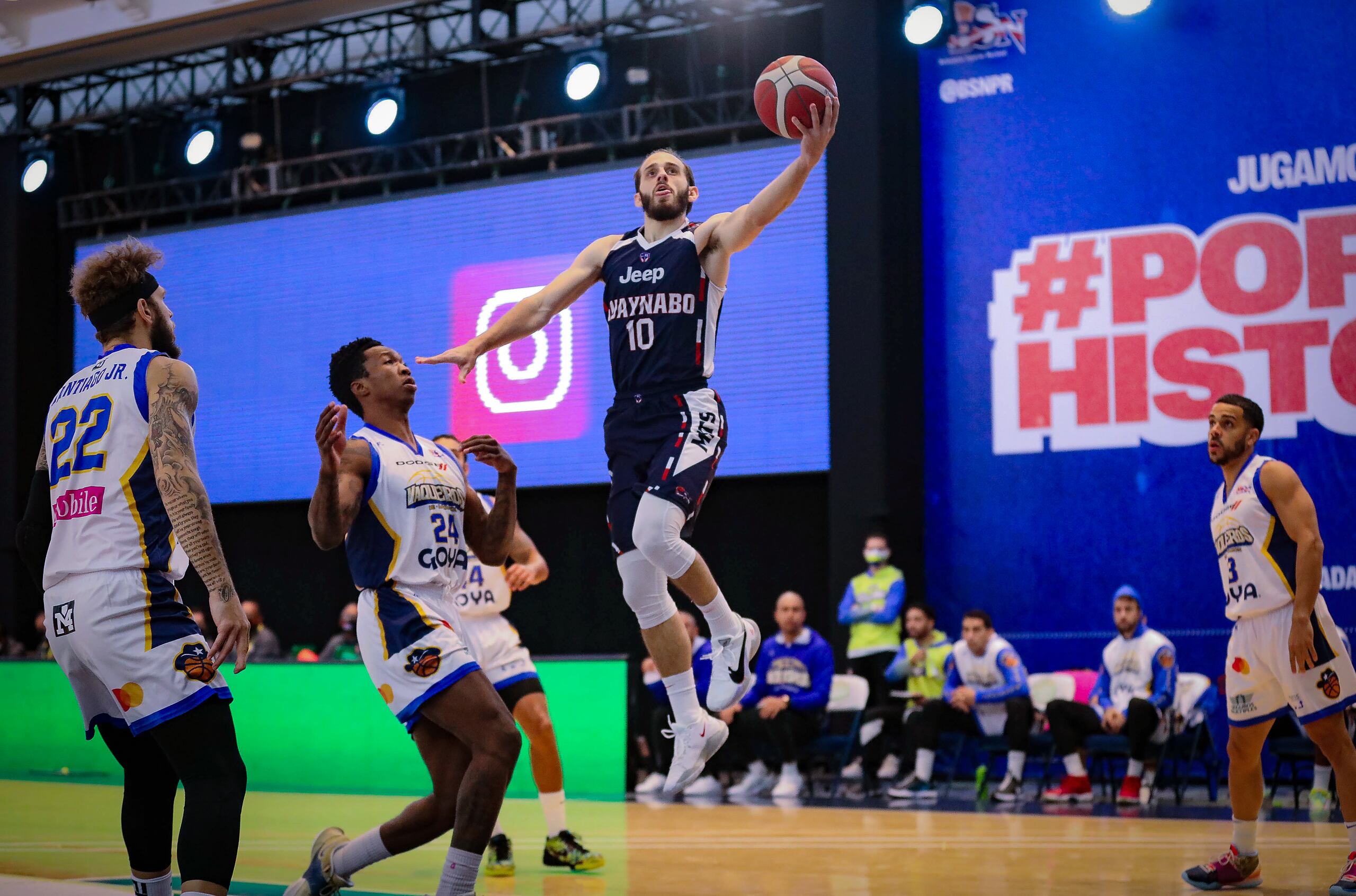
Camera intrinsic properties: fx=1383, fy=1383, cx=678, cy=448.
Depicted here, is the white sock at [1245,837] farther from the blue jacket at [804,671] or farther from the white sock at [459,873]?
the blue jacket at [804,671]

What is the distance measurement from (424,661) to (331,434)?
89cm

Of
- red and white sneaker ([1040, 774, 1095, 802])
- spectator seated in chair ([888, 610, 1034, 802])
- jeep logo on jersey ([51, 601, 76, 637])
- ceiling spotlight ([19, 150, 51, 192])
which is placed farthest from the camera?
ceiling spotlight ([19, 150, 51, 192])

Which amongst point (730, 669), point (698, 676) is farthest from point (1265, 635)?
point (698, 676)

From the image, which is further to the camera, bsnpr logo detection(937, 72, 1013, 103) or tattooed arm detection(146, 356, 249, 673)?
bsnpr logo detection(937, 72, 1013, 103)

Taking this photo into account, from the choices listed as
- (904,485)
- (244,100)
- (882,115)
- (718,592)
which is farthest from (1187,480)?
(244,100)

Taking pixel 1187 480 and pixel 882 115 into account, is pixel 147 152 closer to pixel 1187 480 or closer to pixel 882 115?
pixel 882 115

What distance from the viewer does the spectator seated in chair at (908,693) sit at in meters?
11.2

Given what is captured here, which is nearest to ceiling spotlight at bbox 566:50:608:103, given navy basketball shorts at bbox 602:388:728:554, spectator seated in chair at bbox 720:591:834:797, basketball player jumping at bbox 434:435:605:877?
spectator seated in chair at bbox 720:591:834:797

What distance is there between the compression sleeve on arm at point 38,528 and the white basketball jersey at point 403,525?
104 cm

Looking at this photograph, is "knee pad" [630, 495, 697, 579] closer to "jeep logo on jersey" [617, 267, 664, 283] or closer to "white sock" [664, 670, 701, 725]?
"white sock" [664, 670, 701, 725]

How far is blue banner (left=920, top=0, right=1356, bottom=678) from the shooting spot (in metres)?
12.0

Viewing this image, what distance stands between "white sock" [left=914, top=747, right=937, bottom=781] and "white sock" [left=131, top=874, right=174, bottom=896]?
287 inches

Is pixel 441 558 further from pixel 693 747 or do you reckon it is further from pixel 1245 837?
pixel 1245 837

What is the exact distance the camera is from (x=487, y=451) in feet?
16.0
